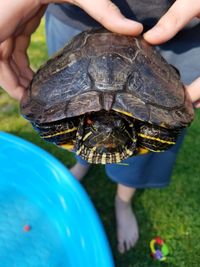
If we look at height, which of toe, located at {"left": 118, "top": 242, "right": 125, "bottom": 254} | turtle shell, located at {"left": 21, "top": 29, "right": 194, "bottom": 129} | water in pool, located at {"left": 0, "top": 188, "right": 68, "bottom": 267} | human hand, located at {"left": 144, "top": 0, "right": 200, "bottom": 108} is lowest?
water in pool, located at {"left": 0, "top": 188, "right": 68, "bottom": 267}

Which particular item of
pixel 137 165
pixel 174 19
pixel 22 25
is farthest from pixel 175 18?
pixel 137 165

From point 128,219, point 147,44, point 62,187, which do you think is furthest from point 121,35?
point 128,219

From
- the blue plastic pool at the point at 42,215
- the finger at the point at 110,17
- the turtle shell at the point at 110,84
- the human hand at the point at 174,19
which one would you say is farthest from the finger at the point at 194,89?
the blue plastic pool at the point at 42,215

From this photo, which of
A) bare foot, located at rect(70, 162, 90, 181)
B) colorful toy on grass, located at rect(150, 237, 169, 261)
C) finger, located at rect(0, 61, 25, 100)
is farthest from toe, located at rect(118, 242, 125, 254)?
finger, located at rect(0, 61, 25, 100)

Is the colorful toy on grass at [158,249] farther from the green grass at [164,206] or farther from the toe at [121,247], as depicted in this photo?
the toe at [121,247]

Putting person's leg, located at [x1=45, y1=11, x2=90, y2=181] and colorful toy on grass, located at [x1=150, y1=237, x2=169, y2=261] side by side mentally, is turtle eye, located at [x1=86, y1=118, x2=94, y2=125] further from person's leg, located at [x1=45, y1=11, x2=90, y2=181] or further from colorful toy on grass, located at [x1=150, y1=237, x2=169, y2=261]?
colorful toy on grass, located at [x1=150, y1=237, x2=169, y2=261]
